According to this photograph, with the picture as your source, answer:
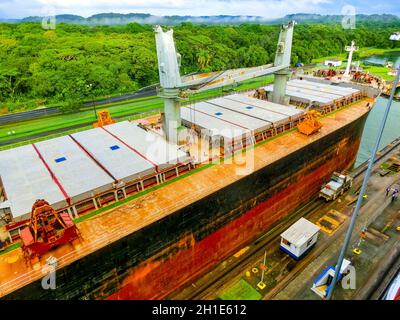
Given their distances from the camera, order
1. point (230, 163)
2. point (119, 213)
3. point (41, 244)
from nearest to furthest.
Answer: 1. point (41, 244)
2. point (119, 213)
3. point (230, 163)

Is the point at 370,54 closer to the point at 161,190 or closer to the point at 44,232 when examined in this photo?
the point at 161,190

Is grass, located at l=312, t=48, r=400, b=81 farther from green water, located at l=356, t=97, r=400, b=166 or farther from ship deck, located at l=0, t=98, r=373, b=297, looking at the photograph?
ship deck, located at l=0, t=98, r=373, b=297

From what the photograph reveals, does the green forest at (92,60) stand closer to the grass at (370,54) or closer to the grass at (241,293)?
the grass at (370,54)

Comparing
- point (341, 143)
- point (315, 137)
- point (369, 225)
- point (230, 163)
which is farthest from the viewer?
point (341, 143)

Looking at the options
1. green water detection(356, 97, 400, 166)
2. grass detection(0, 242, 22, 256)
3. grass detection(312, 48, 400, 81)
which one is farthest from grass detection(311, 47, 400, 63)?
grass detection(0, 242, 22, 256)

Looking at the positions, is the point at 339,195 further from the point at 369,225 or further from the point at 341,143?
the point at 341,143

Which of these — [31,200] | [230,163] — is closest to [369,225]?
[230,163]
